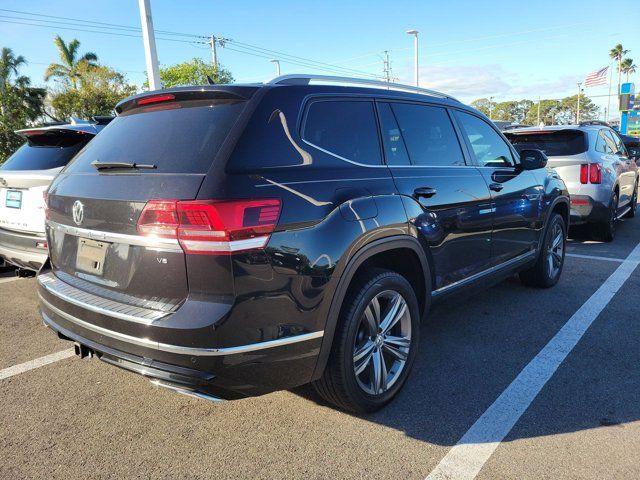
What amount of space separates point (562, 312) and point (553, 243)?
0.99 meters

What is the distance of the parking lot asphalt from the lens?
244 centimetres

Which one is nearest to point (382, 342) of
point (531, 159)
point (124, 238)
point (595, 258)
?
point (124, 238)

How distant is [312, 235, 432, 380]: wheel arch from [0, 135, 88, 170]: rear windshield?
11.0 feet

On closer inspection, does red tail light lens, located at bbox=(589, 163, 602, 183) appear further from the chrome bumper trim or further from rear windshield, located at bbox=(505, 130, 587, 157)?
the chrome bumper trim

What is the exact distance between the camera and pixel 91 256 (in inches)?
102

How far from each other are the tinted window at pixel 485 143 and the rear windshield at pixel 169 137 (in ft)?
7.47

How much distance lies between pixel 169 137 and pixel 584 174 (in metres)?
6.49

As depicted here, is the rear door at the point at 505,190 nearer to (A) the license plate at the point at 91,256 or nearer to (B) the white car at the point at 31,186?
(A) the license plate at the point at 91,256

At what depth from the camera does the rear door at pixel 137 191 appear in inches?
87.7

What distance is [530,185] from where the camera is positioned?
184 inches

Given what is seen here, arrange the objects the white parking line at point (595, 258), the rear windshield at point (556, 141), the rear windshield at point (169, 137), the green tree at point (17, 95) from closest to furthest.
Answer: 1. the rear windshield at point (169, 137)
2. the white parking line at point (595, 258)
3. the rear windshield at point (556, 141)
4. the green tree at point (17, 95)

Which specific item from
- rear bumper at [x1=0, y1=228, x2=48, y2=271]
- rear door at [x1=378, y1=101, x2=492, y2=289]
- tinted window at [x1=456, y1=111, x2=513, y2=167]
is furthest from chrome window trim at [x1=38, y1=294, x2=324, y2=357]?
tinted window at [x1=456, y1=111, x2=513, y2=167]

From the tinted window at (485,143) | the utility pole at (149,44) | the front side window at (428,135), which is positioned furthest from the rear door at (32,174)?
the utility pole at (149,44)

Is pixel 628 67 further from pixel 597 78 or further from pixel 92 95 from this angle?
pixel 92 95
